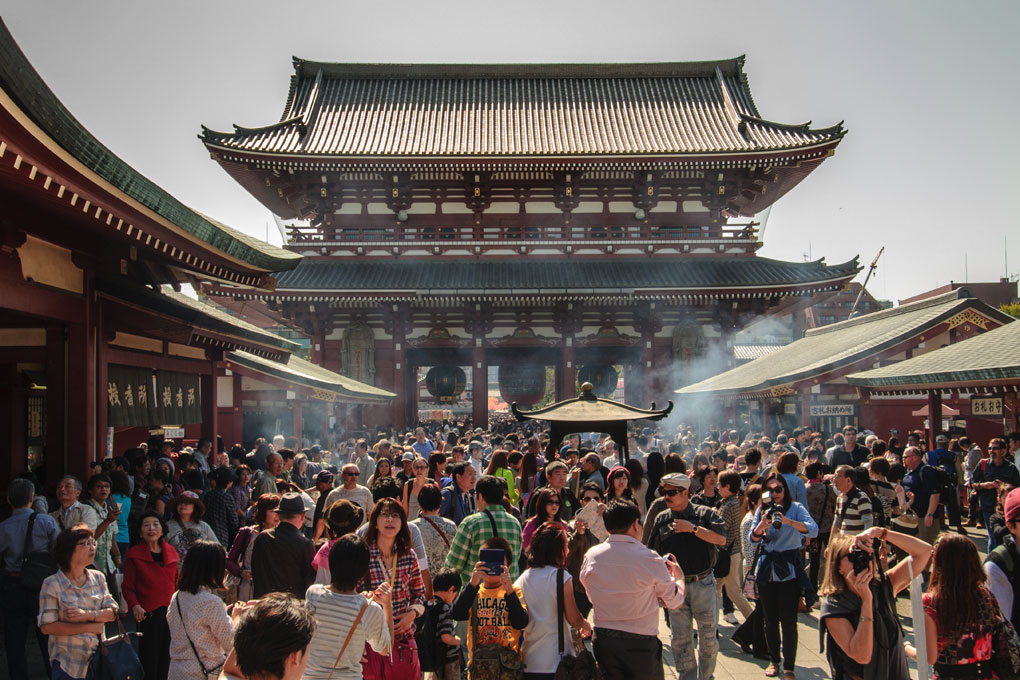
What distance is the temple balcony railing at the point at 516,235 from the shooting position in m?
22.9

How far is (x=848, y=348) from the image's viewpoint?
17.2m

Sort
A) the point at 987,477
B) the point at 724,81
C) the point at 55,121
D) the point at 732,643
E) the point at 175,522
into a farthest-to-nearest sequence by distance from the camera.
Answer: the point at 724,81 < the point at 987,477 < the point at 732,643 < the point at 175,522 < the point at 55,121

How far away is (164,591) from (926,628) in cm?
491

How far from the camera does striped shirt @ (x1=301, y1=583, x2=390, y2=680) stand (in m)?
3.70

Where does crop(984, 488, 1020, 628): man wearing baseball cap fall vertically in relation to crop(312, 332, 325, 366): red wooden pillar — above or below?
below

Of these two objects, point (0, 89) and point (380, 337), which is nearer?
point (0, 89)

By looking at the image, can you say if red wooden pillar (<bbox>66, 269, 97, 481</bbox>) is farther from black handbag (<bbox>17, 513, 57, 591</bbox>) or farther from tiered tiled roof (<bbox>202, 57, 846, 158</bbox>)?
tiered tiled roof (<bbox>202, 57, 846, 158</bbox>)

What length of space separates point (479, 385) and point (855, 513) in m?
16.7

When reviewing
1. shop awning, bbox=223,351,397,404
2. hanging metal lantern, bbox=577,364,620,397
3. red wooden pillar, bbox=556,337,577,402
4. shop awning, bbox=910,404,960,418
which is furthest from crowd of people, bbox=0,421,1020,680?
hanging metal lantern, bbox=577,364,620,397

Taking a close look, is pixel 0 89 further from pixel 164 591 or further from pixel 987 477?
pixel 987 477

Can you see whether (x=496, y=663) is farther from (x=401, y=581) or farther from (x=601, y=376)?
(x=601, y=376)

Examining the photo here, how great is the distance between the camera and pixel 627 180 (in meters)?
23.5

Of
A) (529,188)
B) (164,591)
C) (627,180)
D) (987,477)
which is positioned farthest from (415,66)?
(164,591)

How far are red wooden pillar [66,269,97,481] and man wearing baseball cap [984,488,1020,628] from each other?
8447mm
